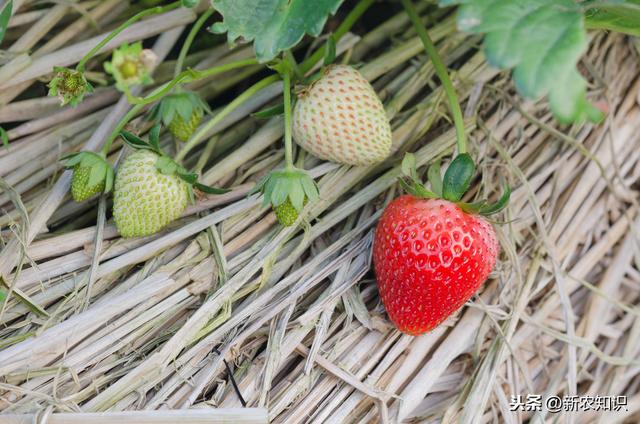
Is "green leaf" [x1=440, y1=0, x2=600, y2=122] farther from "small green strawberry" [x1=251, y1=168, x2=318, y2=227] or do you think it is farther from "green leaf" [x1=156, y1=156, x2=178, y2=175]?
"green leaf" [x1=156, y1=156, x2=178, y2=175]

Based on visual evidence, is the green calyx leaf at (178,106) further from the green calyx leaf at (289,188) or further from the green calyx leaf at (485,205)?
the green calyx leaf at (485,205)

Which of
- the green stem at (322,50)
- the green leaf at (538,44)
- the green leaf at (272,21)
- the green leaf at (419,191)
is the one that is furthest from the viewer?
the green stem at (322,50)

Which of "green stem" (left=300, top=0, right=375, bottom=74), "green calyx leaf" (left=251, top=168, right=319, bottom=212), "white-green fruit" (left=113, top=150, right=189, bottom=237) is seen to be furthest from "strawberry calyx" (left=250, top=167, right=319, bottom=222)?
"green stem" (left=300, top=0, right=375, bottom=74)

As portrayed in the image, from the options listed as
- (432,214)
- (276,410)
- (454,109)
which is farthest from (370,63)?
(276,410)

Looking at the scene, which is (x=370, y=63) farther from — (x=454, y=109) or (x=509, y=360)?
(x=509, y=360)

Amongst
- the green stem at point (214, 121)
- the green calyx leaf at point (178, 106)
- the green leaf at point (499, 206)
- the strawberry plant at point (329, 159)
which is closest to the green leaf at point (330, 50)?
the strawberry plant at point (329, 159)

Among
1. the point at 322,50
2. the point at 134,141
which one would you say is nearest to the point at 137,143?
the point at 134,141
